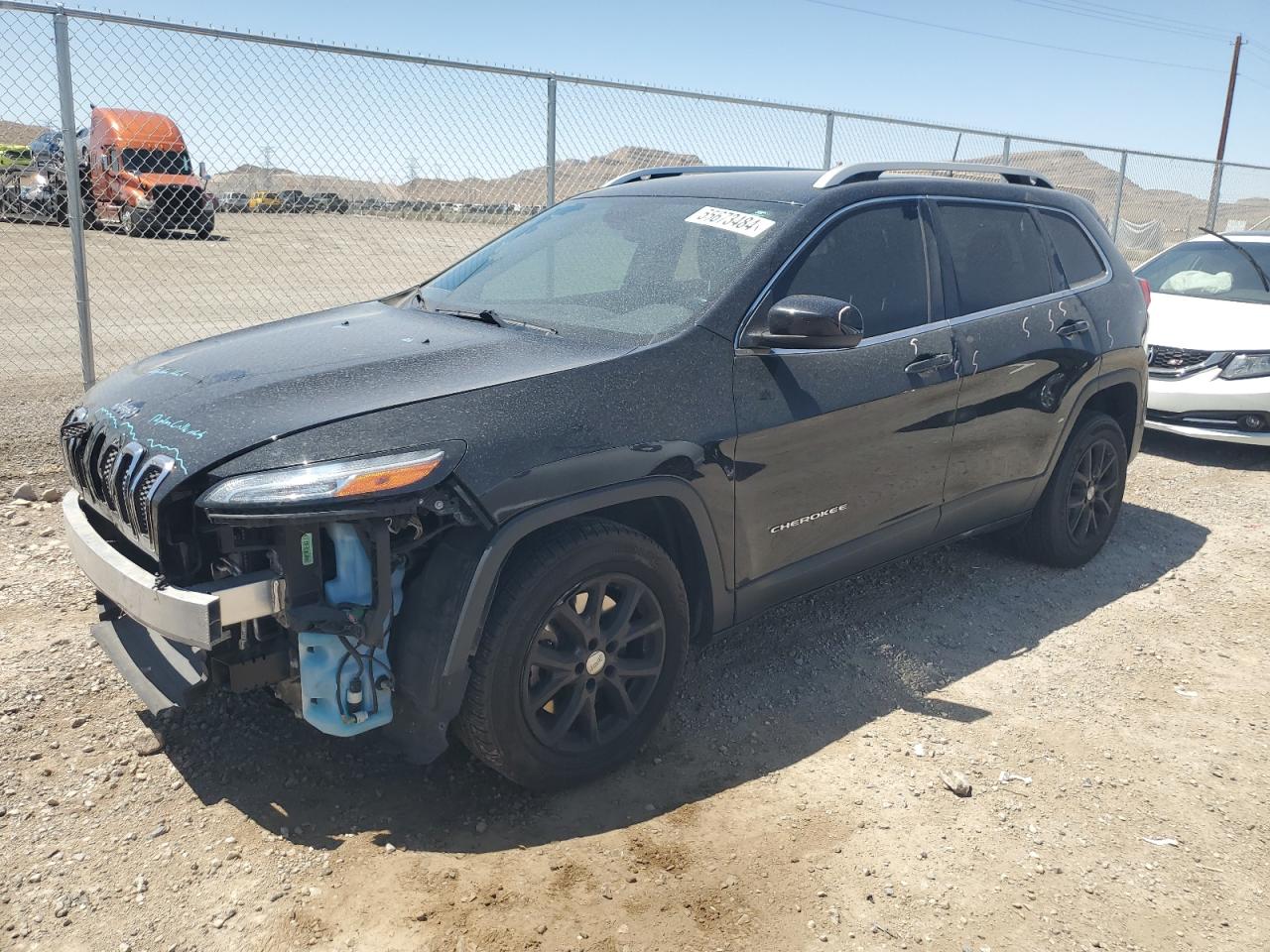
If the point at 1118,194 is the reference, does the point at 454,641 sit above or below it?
below

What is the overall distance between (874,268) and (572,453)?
5.32ft

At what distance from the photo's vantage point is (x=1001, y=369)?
4215 millimetres

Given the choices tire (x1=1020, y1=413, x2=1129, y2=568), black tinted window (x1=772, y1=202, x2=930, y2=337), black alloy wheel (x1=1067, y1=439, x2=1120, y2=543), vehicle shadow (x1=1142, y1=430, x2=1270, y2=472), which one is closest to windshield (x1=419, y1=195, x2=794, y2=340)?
black tinted window (x1=772, y1=202, x2=930, y2=337)

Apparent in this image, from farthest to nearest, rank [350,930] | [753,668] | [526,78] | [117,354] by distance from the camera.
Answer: [117,354] → [526,78] → [753,668] → [350,930]

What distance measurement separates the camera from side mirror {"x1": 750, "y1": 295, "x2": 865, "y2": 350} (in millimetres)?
3164

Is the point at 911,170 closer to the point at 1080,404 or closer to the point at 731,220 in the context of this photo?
the point at 731,220

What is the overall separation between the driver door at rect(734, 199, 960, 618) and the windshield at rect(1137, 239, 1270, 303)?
5.56 meters

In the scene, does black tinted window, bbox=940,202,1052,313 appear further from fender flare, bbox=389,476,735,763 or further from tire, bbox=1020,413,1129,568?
fender flare, bbox=389,476,735,763

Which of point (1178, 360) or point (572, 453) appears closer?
point (572, 453)

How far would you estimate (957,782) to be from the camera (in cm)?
319

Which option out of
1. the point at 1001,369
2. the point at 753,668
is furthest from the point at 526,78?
the point at 753,668

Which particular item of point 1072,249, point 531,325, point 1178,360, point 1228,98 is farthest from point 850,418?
point 1228,98

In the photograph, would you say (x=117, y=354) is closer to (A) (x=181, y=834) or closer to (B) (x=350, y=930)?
(A) (x=181, y=834)

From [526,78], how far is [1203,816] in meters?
5.84
